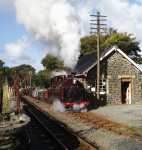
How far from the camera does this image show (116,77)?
127 feet

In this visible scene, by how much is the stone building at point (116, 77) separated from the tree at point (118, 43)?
3007 cm

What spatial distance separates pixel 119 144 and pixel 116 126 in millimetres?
5472

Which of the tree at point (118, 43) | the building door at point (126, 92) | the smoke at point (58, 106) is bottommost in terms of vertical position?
the smoke at point (58, 106)

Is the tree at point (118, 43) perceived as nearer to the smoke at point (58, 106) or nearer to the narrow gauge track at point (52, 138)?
the smoke at point (58, 106)

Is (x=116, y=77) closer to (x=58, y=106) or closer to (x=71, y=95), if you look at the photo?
(x=58, y=106)

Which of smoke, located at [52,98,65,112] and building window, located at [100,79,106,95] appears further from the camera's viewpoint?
building window, located at [100,79,106,95]

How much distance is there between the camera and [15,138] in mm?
12633

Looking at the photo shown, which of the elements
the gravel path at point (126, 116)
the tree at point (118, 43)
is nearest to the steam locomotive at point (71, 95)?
the gravel path at point (126, 116)

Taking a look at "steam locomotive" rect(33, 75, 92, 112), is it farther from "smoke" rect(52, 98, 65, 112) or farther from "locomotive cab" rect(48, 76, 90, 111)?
"smoke" rect(52, 98, 65, 112)

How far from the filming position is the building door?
129 feet

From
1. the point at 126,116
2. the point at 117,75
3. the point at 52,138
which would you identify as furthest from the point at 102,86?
the point at 52,138

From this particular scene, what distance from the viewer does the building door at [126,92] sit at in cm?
3938

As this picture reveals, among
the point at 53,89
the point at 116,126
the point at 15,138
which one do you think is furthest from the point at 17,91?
the point at 53,89

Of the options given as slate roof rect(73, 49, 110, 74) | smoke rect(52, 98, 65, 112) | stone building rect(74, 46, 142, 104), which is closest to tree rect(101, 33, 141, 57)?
slate roof rect(73, 49, 110, 74)
